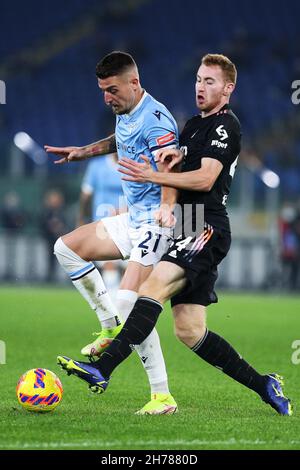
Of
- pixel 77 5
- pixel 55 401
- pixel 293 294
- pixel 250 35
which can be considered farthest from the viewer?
pixel 77 5

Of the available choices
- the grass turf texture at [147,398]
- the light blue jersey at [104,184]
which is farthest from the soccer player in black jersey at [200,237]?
the light blue jersey at [104,184]

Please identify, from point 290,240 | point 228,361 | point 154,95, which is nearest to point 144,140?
point 228,361

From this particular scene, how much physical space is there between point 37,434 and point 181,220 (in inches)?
66.0

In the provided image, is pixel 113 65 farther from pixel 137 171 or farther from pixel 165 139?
pixel 137 171

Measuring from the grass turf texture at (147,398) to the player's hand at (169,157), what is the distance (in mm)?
1559

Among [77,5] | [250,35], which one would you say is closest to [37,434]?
[250,35]

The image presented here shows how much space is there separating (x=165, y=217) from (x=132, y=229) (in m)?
0.69

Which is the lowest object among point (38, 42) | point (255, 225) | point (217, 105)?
point (255, 225)

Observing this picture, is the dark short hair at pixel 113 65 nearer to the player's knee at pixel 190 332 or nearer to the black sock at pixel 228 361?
the player's knee at pixel 190 332

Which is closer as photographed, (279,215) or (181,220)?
(181,220)

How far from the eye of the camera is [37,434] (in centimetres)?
513

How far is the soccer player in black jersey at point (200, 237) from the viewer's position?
5.76m

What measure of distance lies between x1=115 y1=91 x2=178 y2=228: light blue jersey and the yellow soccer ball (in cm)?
119
